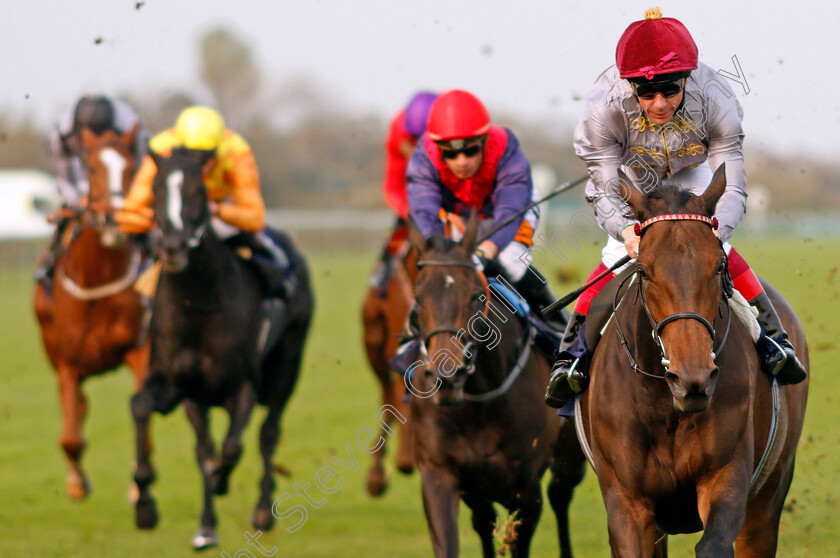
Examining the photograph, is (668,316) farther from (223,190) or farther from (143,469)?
(223,190)

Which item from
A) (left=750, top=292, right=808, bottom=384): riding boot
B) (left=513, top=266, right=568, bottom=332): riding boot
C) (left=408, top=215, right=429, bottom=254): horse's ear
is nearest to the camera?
(left=750, top=292, right=808, bottom=384): riding boot

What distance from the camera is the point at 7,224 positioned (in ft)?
147

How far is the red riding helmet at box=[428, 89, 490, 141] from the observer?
17.9 feet

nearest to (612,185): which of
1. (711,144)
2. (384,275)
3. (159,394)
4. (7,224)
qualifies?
(711,144)

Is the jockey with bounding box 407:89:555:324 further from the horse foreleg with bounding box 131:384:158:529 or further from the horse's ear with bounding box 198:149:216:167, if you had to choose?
the horse foreleg with bounding box 131:384:158:529

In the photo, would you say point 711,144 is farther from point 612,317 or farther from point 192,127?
point 192,127

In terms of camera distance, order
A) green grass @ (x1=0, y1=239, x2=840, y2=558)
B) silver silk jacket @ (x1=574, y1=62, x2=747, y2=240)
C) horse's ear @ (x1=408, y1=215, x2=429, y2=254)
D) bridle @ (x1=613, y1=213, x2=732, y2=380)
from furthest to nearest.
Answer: green grass @ (x1=0, y1=239, x2=840, y2=558) < horse's ear @ (x1=408, y1=215, x2=429, y2=254) < silver silk jacket @ (x1=574, y1=62, x2=747, y2=240) < bridle @ (x1=613, y1=213, x2=732, y2=380)

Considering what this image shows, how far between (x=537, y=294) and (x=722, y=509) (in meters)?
2.37

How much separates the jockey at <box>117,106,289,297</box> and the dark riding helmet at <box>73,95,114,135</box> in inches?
40.9

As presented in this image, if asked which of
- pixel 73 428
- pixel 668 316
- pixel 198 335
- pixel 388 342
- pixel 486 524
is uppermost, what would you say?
pixel 668 316

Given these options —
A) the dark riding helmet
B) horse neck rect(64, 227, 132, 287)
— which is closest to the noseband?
horse neck rect(64, 227, 132, 287)

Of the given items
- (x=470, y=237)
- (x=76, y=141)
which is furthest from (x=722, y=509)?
(x=76, y=141)

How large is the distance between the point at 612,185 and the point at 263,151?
46606 mm

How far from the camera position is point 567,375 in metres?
4.28
